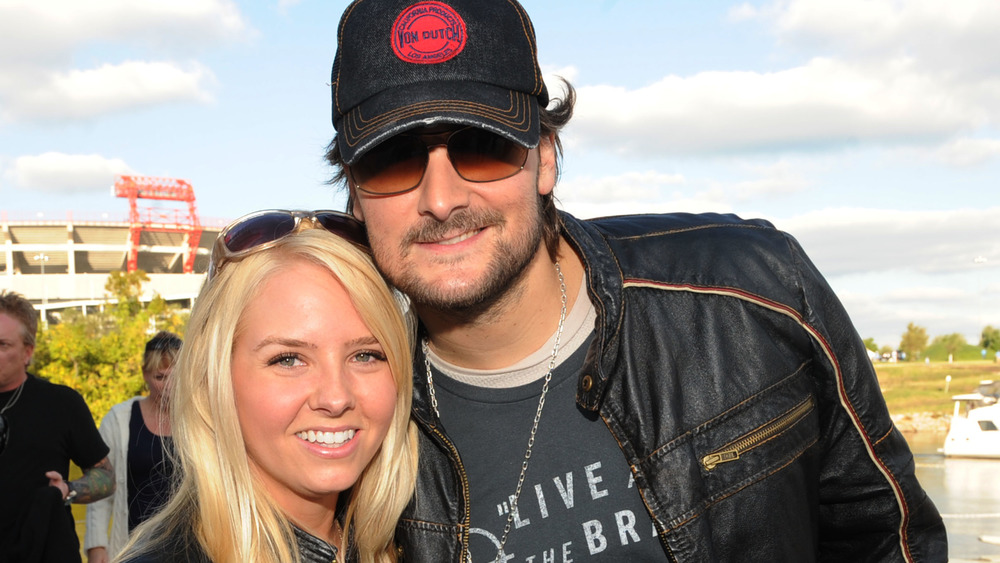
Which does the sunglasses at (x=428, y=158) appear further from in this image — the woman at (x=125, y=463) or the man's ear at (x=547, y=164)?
the woman at (x=125, y=463)

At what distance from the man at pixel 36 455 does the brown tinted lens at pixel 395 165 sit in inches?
125

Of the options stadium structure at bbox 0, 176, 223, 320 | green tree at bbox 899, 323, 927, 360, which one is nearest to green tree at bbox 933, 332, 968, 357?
green tree at bbox 899, 323, 927, 360

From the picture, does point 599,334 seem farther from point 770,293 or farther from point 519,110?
point 519,110

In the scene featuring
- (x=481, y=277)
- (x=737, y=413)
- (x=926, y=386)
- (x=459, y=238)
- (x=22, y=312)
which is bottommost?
(x=926, y=386)

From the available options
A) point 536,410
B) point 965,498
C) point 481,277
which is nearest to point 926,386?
point 965,498

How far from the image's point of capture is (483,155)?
2.18 meters

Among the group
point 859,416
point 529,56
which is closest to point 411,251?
point 529,56

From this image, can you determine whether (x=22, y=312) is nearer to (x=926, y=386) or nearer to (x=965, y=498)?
(x=965, y=498)

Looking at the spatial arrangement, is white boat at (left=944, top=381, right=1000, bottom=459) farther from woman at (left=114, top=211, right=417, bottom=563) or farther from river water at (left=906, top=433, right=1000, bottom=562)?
woman at (left=114, top=211, right=417, bottom=563)

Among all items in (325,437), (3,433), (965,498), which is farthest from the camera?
(965,498)

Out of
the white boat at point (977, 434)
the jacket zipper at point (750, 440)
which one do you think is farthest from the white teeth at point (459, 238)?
the white boat at point (977, 434)

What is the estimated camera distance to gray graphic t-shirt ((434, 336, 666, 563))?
201 centimetres

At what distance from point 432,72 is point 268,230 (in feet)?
2.20

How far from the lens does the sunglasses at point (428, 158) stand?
216 centimetres
